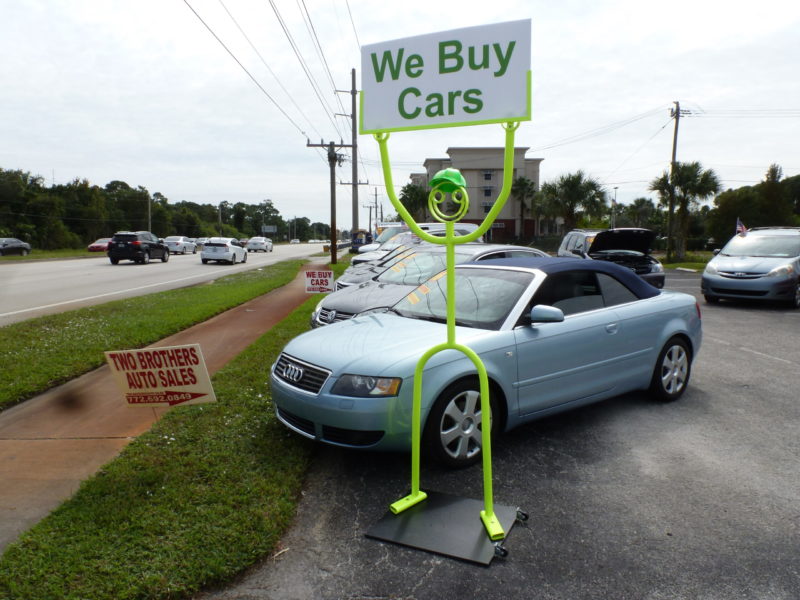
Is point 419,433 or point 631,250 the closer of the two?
point 419,433

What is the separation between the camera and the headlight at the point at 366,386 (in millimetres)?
3719

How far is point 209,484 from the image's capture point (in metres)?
3.67

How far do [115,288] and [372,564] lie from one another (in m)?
15.7

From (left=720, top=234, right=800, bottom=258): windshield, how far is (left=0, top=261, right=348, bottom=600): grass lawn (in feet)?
41.8

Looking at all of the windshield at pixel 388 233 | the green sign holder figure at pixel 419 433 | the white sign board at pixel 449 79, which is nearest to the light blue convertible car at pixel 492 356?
the green sign holder figure at pixel 419 433

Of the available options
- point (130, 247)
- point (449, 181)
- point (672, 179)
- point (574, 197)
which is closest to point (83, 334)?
point (449, 181)

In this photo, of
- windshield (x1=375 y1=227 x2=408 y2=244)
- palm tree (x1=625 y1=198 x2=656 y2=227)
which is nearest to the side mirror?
windshield (x1=375 y1=227 x2=408 y2=244)

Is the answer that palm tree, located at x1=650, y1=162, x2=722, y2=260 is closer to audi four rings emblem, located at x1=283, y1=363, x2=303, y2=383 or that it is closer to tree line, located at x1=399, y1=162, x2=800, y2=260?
tree line, located at x1=399, y1=162, x2=800, y2=260

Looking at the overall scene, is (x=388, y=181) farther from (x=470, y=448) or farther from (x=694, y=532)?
(x=694, y=532)

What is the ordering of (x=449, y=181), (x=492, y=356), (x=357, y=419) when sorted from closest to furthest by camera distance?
(x=449, y=181)
(x=357, y=419)
(x=492, y=356)

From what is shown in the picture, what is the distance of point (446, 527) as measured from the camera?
3266 millimetres

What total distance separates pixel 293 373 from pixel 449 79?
2.26 m

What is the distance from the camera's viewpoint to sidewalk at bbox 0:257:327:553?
3486 millimetres

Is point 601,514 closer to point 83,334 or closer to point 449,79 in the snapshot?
point 449,79
